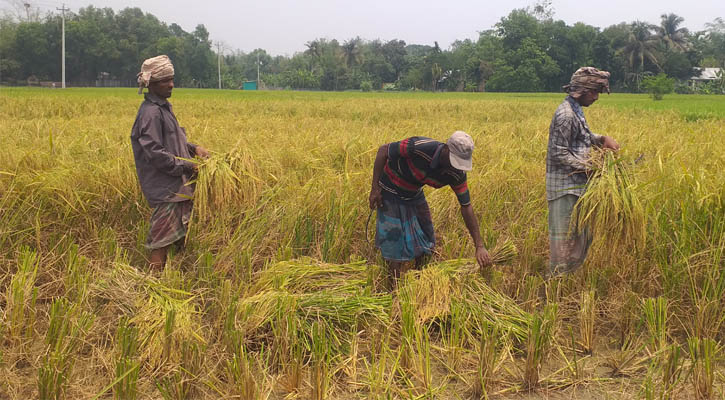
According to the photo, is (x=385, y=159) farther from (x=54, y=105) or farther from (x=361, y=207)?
(x=54, y=105)

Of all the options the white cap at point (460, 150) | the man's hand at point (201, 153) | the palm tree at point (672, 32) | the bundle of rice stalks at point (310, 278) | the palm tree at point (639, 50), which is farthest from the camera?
the palm tree at point (672, 32)

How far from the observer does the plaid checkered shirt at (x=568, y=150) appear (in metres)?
3.22

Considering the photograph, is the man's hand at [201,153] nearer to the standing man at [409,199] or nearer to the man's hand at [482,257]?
the standing man at [409,199]

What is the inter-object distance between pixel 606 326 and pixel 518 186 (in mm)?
1746

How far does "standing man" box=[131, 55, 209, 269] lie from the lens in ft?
10.1

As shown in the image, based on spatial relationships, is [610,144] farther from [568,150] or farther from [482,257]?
[482,257]

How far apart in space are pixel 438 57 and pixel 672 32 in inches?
1021

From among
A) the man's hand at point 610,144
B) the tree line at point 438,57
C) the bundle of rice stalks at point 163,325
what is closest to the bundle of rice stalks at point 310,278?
the bundle of rice stalks at point 163,325

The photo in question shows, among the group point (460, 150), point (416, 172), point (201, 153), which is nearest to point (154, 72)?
point (201, 153)

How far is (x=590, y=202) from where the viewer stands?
3029 millimetres

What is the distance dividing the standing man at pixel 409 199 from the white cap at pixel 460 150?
14cm

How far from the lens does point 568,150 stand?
10.7 ft

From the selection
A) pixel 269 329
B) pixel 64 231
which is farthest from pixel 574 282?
pixel 64 231

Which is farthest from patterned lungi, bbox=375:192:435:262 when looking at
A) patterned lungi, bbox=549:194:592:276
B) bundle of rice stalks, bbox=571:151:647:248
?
bundle of rice stalks, bbox=571:151:647:248
